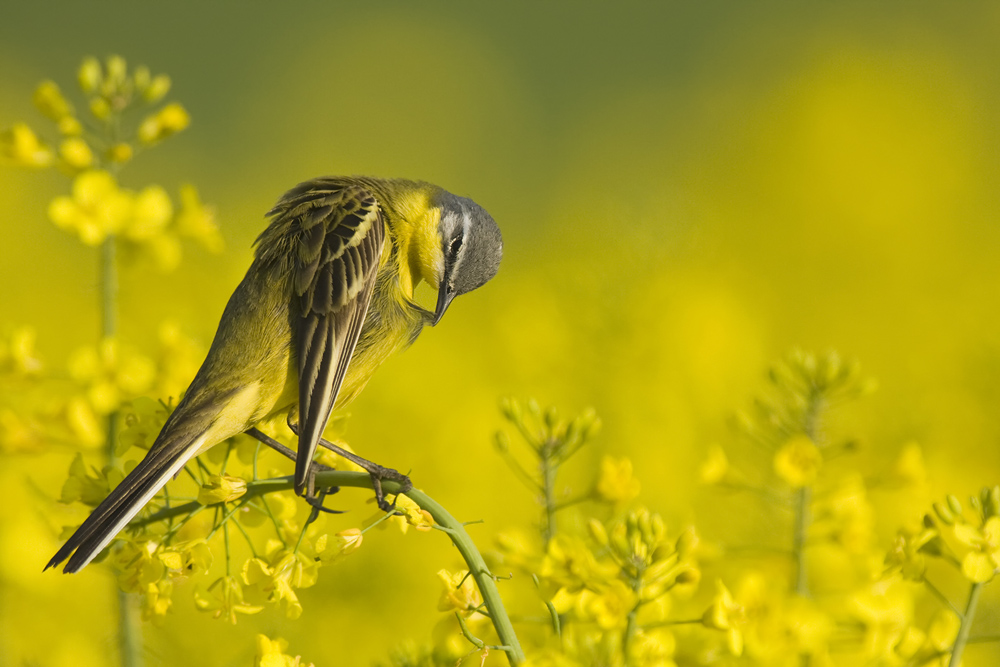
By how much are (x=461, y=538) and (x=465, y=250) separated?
145 centimetres

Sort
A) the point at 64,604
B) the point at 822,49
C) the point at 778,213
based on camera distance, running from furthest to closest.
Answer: the point at 822,49
the point at 778,213
the point at 64,604

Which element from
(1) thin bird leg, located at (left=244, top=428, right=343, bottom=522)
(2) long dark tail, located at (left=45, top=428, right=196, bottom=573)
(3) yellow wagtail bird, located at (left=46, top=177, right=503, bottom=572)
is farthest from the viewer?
(3) yellow wagtail bird, located at (left=46, top=177, right=503, bottom=572)

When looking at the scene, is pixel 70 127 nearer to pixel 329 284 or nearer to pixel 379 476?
pixel 329 284

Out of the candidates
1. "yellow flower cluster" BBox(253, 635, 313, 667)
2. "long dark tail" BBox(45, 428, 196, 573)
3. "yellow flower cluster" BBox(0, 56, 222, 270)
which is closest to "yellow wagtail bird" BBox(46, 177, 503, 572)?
"long dark tail" BBox(45, 428, 196, 573)

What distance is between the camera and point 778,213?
1284 centimetres

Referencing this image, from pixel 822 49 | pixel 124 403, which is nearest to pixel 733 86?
pixel 822 49

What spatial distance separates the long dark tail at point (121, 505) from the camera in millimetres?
1790

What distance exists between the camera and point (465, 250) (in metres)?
2.89

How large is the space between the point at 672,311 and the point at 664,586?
310 cm

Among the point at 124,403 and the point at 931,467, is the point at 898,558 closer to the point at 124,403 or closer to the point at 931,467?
the point at 931,467

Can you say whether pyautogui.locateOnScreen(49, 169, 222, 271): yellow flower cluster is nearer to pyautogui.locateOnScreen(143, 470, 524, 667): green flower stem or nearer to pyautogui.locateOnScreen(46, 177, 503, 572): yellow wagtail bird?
pyautogui.locateOnScreen(46, 177, 503, 572): yellow wagtail bird

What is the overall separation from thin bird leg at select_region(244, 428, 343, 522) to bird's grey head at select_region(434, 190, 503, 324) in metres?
0.72

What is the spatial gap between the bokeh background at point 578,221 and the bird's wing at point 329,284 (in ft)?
2.04

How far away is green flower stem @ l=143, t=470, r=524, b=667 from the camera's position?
1516 millimetres
